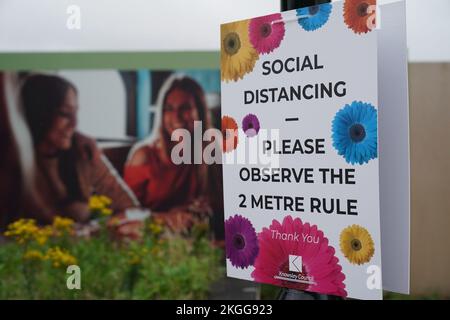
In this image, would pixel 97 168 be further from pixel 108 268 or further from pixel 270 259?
pixel 270 259

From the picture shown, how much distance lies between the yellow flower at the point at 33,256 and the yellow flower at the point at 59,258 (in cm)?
8

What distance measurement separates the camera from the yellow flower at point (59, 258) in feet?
15.8

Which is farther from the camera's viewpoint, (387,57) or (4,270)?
(4,270)

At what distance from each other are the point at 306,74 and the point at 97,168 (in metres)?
5.12

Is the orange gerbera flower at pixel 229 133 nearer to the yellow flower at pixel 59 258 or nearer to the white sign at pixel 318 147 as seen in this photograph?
the white sign at pixel 318 147

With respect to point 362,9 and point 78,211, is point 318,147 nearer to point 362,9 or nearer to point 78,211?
point 362,9

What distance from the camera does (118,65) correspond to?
6.72 m

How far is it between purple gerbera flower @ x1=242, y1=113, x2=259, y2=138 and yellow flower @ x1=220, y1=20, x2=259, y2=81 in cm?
14

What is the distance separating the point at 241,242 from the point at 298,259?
223 millimetres

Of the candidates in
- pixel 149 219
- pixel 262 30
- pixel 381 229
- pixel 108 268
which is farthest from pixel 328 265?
pixel 149 219

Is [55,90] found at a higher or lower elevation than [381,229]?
higher

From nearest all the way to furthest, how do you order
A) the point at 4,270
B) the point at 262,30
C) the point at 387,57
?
1. the point at 387,57
2. the point at 262,30
3. the point at 4,270

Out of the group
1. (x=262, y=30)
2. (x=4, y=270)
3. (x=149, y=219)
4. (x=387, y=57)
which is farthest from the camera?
(x=149, y=219)
